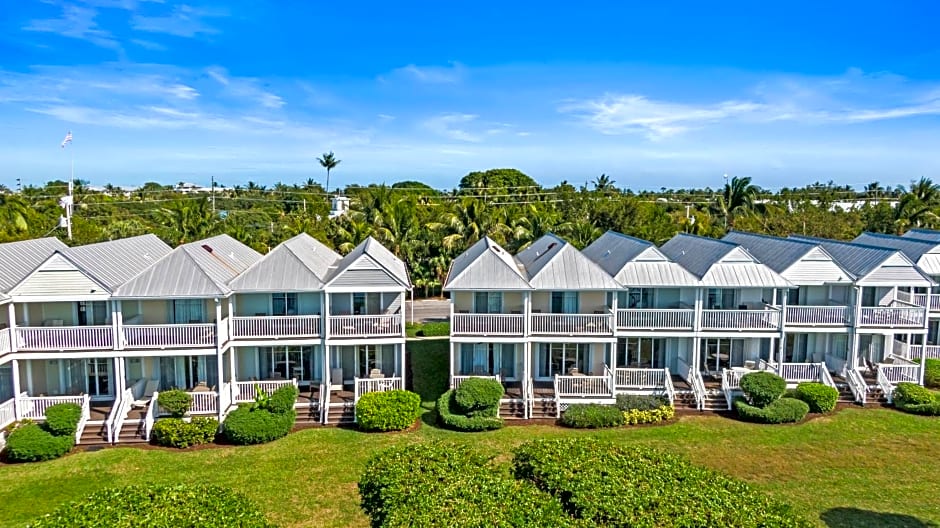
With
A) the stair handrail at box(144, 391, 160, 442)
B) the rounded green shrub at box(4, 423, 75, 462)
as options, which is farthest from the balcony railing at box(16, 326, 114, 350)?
the rounded green shrub at box(4, 423, 75, 462)

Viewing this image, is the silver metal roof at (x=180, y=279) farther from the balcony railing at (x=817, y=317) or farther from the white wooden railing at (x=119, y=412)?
the balcony railing at (x=817, y=317)

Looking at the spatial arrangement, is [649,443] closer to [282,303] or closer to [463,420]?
[463,420]

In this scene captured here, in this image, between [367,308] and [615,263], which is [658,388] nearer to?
[615,263]

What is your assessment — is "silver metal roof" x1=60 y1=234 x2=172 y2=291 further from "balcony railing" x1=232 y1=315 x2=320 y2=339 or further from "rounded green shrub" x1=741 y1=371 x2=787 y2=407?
"rounded green shrub" x1=741 y1=371 x2=787 y2=407

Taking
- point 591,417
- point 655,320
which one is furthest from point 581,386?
point 655,320

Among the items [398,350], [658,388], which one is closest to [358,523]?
[398,350]

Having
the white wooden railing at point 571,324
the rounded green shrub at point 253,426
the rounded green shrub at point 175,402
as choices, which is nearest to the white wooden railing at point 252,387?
the rounded green shrub at point 253,426
